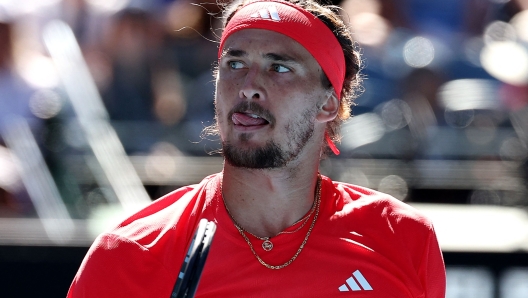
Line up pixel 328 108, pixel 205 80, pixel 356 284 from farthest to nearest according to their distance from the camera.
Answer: pixel 205 80 → pixel 328 108 → pixel 356 284

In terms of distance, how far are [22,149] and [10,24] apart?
45.6 inches

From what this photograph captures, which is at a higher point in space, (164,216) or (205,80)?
(164,216)

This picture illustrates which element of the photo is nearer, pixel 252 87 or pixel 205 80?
pixel 252 87

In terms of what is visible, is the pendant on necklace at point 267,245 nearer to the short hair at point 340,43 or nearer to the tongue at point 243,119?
the tongue at point 243,119

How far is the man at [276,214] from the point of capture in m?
2.11

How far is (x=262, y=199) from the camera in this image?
2.33 meters

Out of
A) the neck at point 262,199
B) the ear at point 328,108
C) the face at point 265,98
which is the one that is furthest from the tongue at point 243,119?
the ear at point 328,108

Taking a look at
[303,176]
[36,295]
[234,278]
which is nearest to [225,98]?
[303,176]

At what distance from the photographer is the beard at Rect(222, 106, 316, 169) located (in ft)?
7.35

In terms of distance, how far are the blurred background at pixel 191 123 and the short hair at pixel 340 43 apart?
1.73 meters

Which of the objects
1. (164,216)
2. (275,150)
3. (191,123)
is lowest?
(191,123)

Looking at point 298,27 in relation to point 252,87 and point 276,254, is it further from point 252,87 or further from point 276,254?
point 276,254

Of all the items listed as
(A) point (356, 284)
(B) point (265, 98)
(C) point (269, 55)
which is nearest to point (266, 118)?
(B) point (265, 98)

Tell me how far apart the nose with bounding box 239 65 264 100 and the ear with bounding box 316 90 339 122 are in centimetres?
29
